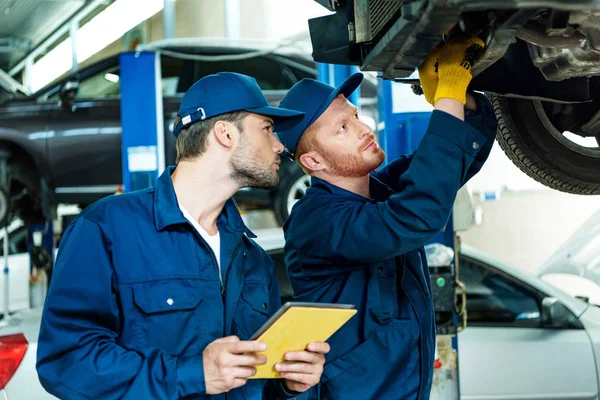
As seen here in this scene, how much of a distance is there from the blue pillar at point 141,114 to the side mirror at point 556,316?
96.8 inches

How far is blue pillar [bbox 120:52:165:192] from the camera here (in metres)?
4.61

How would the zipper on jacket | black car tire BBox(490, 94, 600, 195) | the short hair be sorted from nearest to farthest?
the zipper on jacket
the short hair
black car tire BBox(490, 94, 600, 195)

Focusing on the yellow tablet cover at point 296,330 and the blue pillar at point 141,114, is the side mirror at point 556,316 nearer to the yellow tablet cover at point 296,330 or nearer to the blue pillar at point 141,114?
the yellow tablet cover at point 296,330

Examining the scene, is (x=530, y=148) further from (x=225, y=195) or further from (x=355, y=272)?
(x=225, y=195)

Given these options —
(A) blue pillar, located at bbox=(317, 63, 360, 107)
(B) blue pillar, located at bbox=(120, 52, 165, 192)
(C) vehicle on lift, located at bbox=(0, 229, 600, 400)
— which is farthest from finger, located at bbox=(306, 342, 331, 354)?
(B) blue pillar, located at bbox=(120, 52, 165, 192)

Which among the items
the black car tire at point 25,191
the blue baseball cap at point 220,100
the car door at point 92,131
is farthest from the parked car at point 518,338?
the black car tire at point 25,191

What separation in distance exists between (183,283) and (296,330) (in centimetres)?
27

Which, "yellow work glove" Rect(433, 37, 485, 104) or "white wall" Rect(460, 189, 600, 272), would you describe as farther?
"white wall" Rect(460, 189, 600, 272)

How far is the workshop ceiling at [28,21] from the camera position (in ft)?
28.9

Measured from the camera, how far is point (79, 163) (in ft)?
18.5

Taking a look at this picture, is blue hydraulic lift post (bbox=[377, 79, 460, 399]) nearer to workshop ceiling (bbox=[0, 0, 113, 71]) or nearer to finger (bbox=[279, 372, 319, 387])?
finger (bbox=[279, 372, 319, 387])

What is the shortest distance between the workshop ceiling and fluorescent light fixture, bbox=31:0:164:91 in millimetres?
235

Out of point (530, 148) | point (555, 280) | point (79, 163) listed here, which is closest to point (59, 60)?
point (79, 163)

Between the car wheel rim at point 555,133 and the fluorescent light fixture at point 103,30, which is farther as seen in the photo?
the fluorescent light fixture at point 103,30
